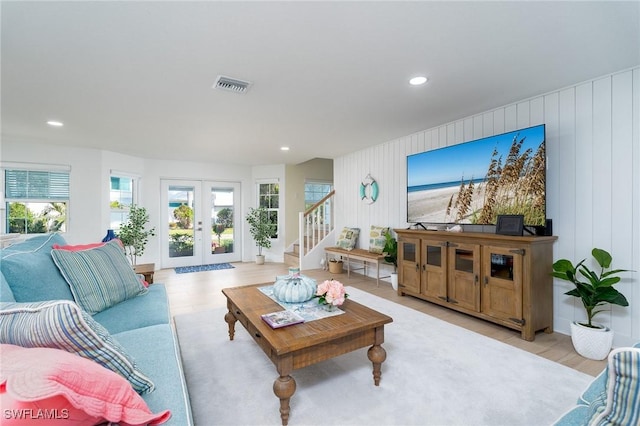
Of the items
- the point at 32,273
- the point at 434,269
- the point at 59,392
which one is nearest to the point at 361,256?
the point at 434,269

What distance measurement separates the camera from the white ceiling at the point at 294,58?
5.62ft

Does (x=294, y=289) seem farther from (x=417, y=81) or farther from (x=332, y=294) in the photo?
(x=417, y=81)

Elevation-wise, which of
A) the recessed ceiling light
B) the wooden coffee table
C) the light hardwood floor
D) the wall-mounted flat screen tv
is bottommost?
the light hardwood floor

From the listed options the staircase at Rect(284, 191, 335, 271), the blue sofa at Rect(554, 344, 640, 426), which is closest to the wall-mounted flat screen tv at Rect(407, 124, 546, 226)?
the staircase at Rect(284, 191, 335, 271)

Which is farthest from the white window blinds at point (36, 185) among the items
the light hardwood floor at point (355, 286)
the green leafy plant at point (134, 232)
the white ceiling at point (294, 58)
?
the light hardwood floor at point (355, 286)

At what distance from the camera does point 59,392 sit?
2.34 ft

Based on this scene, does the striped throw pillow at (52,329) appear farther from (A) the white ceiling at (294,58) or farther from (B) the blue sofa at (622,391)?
(A) the white ceiling at (294,58)

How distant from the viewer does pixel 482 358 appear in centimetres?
234

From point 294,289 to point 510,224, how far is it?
2.24 metres

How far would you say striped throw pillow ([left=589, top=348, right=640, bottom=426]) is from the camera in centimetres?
65

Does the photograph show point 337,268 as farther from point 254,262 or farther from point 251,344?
point 251,344

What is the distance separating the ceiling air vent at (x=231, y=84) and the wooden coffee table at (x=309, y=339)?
1.88 m

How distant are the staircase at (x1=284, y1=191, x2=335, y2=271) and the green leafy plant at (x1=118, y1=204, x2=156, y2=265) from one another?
2.88 metres

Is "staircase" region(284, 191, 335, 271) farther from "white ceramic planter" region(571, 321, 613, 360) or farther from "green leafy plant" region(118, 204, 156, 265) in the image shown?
"white ceramic planter" region(571, 321, 613, 360)
